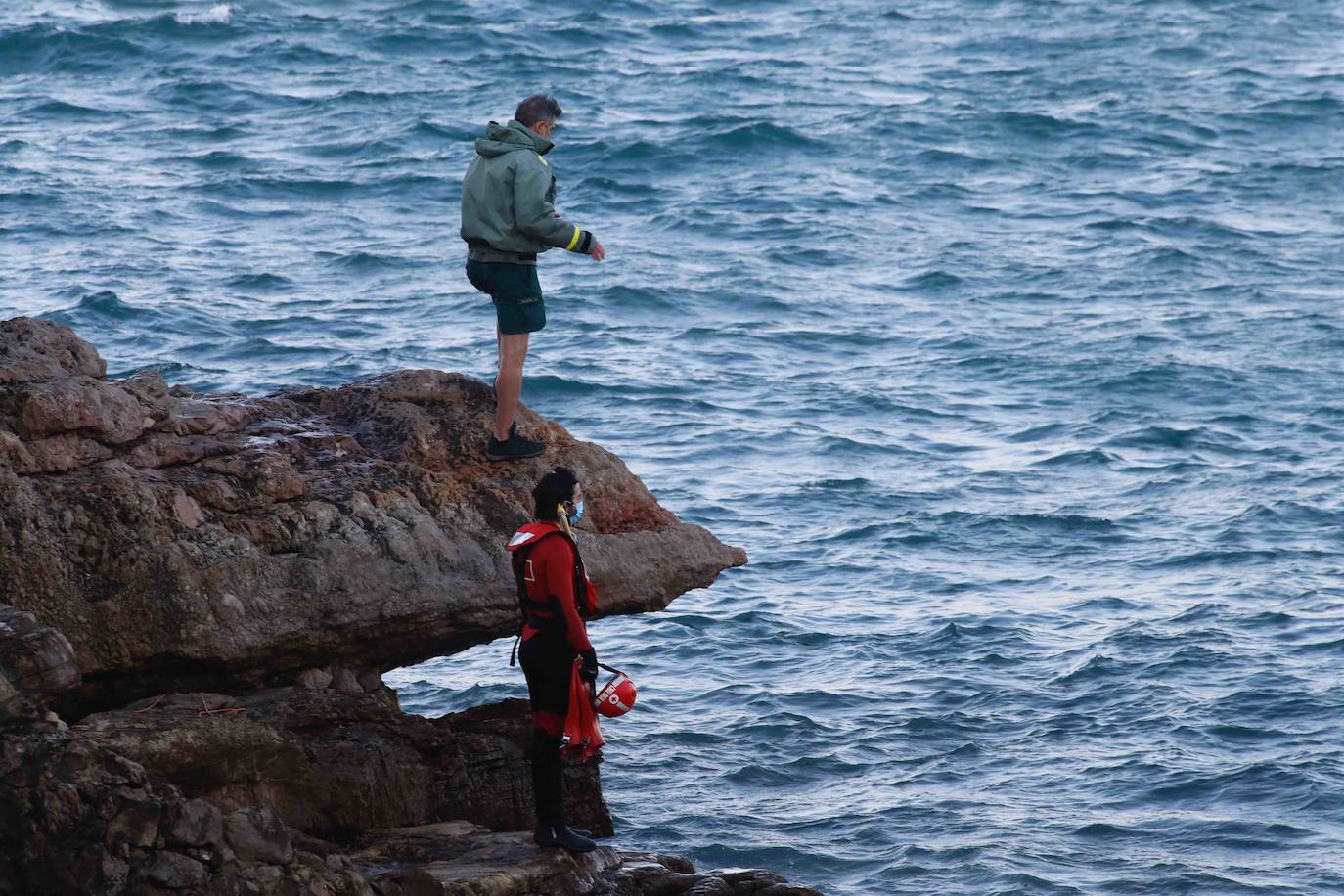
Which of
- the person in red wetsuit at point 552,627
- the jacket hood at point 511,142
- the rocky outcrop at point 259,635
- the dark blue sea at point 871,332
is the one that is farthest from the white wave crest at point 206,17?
the person in red wetsuit at point 552,627

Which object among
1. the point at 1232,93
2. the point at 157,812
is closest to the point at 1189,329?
the point at 1232,93

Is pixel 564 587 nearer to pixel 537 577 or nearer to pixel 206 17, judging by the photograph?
pixel 537 577

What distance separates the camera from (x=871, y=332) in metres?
28.0

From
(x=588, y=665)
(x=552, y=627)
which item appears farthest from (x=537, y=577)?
(x=588, y=665)

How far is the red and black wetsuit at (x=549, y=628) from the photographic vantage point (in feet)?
32.8

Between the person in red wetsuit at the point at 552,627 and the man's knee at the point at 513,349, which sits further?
the man's knee at the point at 513,349

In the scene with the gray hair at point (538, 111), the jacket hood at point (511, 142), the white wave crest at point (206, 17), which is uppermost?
the white wave crest at point (206, 17)

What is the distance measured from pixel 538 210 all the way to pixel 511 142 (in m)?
0.50

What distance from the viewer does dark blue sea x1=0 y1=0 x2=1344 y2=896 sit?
1512 cm

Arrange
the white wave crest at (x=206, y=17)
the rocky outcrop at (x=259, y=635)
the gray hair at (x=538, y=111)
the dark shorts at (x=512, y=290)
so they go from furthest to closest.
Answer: the white wave crest at (x=206, y=17), the dark shorts at (x=512, y=290), the gray hair at (x=538, y=111), the rocky outcrop at (x=259, y=635)

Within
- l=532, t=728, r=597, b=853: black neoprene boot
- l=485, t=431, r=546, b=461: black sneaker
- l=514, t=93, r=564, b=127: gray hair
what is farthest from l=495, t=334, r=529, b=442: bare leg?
l=532, t=728, r=597, b=853: black neoprene boot

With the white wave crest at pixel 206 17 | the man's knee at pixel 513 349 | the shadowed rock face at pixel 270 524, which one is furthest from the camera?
the white wave crest at pixel 206 17

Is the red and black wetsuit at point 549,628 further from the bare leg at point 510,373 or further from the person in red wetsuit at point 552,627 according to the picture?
the bare leg at point 510,373

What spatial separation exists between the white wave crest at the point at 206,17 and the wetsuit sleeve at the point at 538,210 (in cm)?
3352
